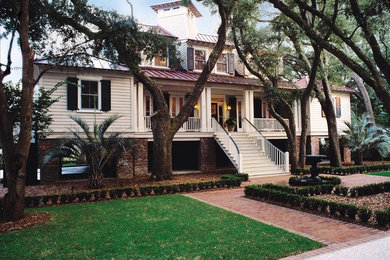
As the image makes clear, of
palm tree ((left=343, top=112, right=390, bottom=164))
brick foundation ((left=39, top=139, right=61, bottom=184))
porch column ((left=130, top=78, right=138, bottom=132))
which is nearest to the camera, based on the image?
brick foundation ((left=39, top=139, right=61, bottom=184))

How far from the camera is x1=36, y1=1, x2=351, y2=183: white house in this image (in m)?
14.7

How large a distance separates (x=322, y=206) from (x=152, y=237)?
15.4ft

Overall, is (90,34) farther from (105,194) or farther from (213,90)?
(213,90)

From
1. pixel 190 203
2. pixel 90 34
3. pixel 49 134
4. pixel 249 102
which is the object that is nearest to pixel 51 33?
pixel 90 34

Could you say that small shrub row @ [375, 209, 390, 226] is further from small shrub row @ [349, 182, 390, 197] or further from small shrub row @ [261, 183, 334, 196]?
small shrub row @ [349, 182, 390, 197]

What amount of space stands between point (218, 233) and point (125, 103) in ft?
37.9

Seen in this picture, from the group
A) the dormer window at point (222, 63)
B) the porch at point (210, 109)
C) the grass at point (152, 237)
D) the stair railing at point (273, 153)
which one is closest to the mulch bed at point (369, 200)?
the grass at point (152, 237)

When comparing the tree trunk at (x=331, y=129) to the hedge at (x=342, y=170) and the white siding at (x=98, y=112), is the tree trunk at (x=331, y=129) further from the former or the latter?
the white siding at (x=98, y=112)

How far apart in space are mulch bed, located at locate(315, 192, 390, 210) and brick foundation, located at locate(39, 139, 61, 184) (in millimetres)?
12032

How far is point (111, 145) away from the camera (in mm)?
12031

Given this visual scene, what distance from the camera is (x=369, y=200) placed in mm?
9047

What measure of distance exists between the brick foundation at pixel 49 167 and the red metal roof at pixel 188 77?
20.8 ft

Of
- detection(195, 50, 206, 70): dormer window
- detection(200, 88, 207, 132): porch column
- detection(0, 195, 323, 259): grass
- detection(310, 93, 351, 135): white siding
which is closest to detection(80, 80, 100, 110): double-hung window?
detection(200, 88, 207, 132): porch column

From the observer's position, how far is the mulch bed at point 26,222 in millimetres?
6527
